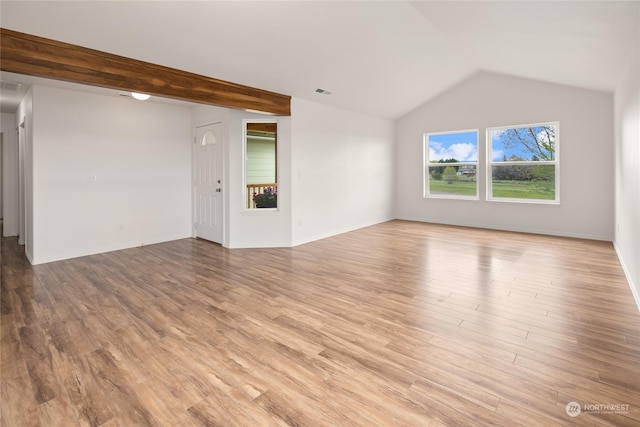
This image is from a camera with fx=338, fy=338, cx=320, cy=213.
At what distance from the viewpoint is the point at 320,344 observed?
7.93 feet

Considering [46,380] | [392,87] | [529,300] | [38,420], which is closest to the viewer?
[38,420]

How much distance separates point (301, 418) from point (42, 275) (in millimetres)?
4049

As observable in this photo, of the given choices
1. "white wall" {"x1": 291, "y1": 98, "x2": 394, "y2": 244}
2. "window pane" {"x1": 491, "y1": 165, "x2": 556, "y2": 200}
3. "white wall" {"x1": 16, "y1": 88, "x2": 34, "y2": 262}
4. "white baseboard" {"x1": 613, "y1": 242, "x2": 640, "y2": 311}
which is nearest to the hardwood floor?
"white baseboard" {"x1": 613, "y1": 242, "x2": 640, "y2": 311}

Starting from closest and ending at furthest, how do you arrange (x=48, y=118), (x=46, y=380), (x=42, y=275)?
(x=46, y=380) → (x=42, y=275) → (x=48, y=118)

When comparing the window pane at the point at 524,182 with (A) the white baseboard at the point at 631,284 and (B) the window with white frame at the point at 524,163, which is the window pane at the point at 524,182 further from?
(A) the white baseboard at the point at 631,284

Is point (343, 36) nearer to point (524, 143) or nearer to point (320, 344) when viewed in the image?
point (320, 344)

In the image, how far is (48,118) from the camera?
15.3ft

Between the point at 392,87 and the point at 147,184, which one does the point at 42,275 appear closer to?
the point at 147,184

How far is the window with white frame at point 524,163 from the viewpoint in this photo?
21.0 feet

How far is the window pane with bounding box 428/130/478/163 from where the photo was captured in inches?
289

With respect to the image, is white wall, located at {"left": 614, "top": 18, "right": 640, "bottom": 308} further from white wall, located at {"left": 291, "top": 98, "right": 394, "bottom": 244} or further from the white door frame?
the white door frame

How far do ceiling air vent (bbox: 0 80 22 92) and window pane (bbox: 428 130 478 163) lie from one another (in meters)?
7.47

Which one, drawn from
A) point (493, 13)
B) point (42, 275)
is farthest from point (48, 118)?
point (493, 13)

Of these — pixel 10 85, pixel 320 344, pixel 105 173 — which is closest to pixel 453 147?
pixel 320 344
